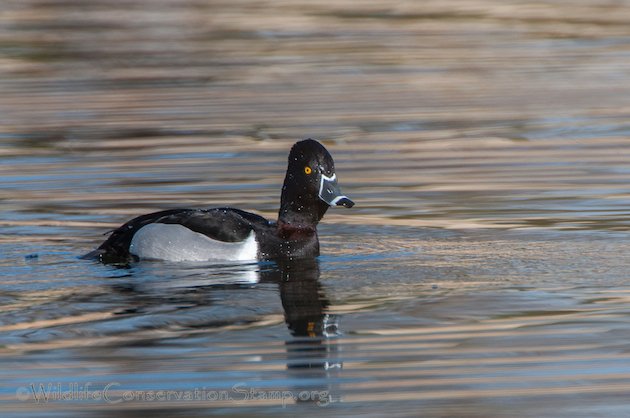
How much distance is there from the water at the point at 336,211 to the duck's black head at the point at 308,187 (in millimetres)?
344

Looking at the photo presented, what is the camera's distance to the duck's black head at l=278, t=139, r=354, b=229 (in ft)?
35.2

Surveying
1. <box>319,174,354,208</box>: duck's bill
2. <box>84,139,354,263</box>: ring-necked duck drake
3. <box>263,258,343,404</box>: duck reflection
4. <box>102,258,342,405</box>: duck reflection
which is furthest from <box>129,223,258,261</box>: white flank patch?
<box>319,174,354,208</box>: duck's bill

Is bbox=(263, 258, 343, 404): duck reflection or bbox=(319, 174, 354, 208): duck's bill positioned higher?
bbox=(319, 174, 354, 208): duck's bill

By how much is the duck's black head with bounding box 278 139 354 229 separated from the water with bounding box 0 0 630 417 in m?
0.34

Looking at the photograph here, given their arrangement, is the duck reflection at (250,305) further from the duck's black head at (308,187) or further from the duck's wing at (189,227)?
the duck's black head at (308,187)

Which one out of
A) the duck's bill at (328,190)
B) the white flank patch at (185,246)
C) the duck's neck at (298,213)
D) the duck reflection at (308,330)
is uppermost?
the duck's bill at (328,190)

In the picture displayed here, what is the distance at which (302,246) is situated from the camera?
10703 millimetres

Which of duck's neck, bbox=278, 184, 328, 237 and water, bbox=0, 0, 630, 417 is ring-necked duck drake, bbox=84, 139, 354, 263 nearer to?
duck's neck, bbox=278, 184, 328, 237

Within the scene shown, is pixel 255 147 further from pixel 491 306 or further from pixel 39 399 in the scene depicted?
pixel 39 399

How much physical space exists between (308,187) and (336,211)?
2061 mm

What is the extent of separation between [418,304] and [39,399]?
269 centimetres

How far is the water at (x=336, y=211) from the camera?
7.43 m

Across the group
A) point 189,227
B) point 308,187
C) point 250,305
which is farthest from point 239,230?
point 250,305

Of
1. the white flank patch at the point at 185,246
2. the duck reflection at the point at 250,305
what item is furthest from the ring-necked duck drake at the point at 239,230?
the duck reflection at the point at 250,305
